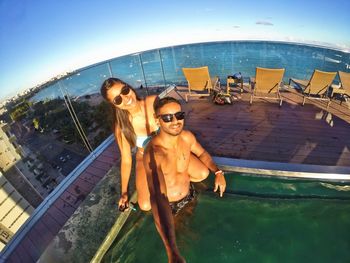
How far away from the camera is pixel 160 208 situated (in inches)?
58.1

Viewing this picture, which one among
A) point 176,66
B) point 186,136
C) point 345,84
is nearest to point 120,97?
point 186,136

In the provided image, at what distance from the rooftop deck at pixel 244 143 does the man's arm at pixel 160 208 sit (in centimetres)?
197

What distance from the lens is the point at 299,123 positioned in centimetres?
419

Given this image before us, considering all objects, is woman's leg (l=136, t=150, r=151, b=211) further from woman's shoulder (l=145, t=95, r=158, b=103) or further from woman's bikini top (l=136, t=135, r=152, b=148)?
woman's shoulder (l=145, t=95, r=158, b=103)

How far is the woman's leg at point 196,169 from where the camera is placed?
2246 millimetres

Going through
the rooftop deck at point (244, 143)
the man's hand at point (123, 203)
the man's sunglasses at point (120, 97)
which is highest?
the man's sunglasses at point (120, 97)

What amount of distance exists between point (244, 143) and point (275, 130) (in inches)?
34.1

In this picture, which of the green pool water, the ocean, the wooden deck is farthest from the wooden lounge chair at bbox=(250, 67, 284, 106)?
the green pool water

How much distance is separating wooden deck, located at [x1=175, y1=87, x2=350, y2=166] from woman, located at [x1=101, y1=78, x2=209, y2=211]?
62.3 inches

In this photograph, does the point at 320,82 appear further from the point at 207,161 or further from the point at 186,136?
the point at 186,136

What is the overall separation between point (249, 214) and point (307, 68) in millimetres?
6375

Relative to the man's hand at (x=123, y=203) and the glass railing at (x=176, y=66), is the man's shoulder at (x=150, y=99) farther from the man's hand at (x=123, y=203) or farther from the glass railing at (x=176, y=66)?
the man's hand at (x=123, y=203)

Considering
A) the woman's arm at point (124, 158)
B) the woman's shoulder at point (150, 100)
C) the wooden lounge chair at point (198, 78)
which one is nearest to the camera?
the woman's arm at point (124, 158)

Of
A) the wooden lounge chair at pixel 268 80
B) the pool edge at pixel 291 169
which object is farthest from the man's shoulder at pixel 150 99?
the wooden lounge chair at pixel 268 80
